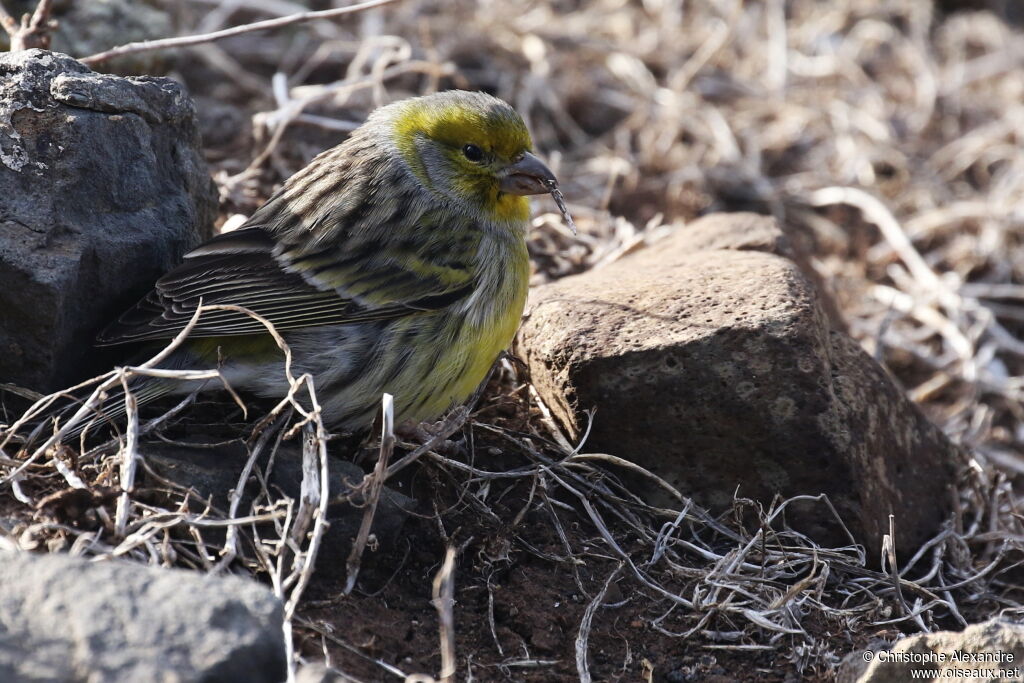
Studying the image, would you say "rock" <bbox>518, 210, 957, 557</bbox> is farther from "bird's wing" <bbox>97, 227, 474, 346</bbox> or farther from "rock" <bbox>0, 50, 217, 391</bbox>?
"rock" <bbox>0, 50, 217, 391</bbox>

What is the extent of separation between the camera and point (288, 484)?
3504 mm

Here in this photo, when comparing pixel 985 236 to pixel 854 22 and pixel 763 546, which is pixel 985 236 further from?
pixel 763 546

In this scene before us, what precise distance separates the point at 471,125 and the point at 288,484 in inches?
65.3

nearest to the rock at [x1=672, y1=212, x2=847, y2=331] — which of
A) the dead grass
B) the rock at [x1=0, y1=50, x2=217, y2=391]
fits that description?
the dead grass

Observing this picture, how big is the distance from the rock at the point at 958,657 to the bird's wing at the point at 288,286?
6.31 ft

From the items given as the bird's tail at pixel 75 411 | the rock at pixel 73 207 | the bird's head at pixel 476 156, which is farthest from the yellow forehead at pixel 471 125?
the bird's tail at pixel 75 411

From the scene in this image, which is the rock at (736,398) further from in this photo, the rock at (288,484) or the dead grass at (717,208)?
the rock at (288,484)

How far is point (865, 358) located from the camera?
4520mm

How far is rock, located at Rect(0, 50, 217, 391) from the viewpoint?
12.3 feet

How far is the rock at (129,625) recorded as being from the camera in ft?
7.88

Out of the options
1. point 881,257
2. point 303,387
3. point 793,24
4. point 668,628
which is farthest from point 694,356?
point 793,24

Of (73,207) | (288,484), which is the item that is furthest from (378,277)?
(73,207)

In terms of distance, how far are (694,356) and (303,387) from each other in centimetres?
134

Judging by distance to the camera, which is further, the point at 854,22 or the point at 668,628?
the point at 854,22
